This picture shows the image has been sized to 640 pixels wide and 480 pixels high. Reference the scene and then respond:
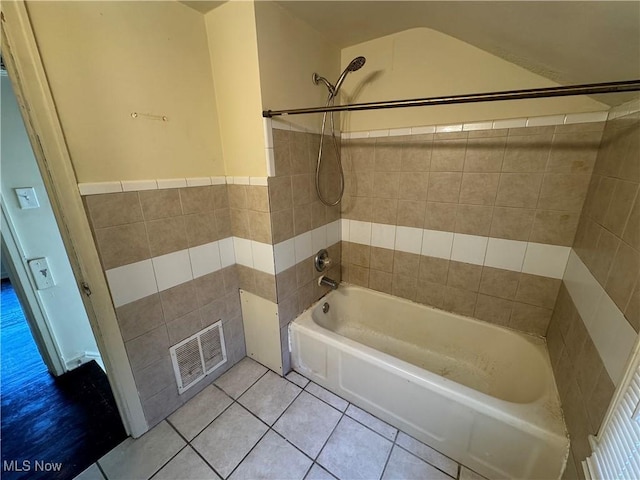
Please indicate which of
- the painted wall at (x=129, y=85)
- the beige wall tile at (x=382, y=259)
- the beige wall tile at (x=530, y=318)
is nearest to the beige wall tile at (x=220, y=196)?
the painted wall at (x=129, y=85)

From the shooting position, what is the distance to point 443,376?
161cm

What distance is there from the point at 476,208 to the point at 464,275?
45 centimetres

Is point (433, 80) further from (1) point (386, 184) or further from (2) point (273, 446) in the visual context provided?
(2) point (273, 446)

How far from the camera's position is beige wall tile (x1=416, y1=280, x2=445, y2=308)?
1762 mm

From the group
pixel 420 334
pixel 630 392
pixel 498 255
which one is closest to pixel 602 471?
pixel 630 392

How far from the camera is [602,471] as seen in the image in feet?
2.32

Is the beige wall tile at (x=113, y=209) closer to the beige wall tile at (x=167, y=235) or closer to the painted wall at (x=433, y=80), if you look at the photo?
the beige wall tile at (x=167, y=235)

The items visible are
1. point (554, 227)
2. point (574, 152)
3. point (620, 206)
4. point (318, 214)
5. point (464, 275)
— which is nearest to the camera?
point (620, 206)

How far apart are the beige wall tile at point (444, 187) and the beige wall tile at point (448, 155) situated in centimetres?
3

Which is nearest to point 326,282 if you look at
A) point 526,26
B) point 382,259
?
point 382,259

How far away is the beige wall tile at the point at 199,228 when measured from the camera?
1362mm

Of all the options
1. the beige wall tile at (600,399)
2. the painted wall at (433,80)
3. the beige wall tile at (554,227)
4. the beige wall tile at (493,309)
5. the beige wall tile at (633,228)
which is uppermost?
the painted wall at (433,80)

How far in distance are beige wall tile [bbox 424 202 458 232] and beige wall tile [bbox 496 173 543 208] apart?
243 millimetres

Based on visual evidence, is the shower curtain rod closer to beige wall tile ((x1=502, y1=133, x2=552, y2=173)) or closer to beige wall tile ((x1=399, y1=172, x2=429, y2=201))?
beige wall tile ((x1=502, y1=133, x2=552, y2=173))
